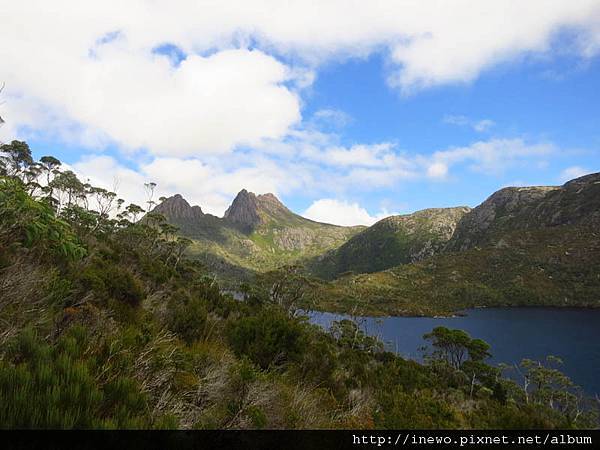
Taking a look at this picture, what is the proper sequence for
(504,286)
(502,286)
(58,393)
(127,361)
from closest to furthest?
(58,393), (127,361), (504,286), (502,286)

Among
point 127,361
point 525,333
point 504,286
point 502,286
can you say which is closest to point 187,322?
point 127,361

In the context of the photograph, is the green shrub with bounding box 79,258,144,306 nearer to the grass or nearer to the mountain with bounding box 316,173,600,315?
the grass

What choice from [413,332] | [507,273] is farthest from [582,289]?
[413,332]

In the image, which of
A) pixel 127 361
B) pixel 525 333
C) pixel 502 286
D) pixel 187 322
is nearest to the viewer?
pixel 127 361

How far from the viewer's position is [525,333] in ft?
328

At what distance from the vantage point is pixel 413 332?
10769 cm

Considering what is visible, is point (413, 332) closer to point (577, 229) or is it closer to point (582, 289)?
point (582, 289)

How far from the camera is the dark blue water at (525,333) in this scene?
71.6m

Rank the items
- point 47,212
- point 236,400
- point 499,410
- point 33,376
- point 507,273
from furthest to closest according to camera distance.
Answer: point 507,273
point 499,410
point 47,212
point 236,400
point 33,376

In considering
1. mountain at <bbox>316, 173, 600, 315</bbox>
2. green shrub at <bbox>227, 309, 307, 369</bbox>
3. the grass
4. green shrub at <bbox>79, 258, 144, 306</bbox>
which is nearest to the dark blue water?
the grass

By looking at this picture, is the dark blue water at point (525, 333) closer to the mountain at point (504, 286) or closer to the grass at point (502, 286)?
the grass at point (502, 286)

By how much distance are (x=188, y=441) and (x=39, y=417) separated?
1.19m

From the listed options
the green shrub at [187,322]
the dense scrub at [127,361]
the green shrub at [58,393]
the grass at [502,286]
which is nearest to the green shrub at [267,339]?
the dense scrub at [127,361]

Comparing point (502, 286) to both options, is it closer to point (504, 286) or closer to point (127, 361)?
point (504, 286)
